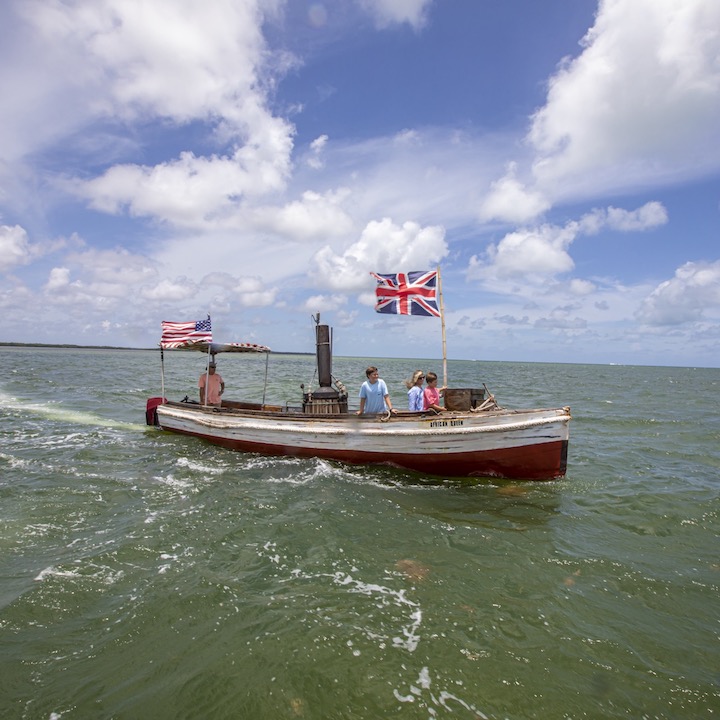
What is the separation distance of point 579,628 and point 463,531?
2695 mm

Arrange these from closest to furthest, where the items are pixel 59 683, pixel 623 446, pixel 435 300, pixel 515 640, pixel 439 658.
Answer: pixel 59 683, pixel 439 658, pixel 515 640, pixel 435 300, pixel 623 446

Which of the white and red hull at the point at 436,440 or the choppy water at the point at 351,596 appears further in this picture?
the white and red hull at the point at 436,440

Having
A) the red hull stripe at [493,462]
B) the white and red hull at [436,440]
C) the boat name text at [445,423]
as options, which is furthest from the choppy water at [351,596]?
the boat name text at [445,423]

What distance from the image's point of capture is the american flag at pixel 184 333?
14.0 m

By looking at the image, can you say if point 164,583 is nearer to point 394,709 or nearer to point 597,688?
point 394,709

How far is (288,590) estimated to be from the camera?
5.70 metres

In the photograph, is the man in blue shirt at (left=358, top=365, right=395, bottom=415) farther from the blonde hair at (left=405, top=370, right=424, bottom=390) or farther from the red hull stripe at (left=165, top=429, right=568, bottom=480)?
the red hull stripe at (left=165, top=429, right=568, bottom=480)

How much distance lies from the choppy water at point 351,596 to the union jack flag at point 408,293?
449cm

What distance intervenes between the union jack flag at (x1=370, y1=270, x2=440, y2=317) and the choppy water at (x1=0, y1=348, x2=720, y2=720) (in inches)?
177

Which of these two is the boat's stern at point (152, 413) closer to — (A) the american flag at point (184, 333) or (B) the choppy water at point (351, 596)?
(A) the american flag at point (184, 333)

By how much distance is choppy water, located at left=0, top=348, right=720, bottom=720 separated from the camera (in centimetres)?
405

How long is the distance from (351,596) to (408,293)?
27.5ft

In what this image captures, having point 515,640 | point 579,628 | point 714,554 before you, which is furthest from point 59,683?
point 714,554

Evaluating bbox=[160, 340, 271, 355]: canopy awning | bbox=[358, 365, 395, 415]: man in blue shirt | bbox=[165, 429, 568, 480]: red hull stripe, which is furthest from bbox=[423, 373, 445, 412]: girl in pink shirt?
bbox=[160, 340, 271, 355]: canopy awning
